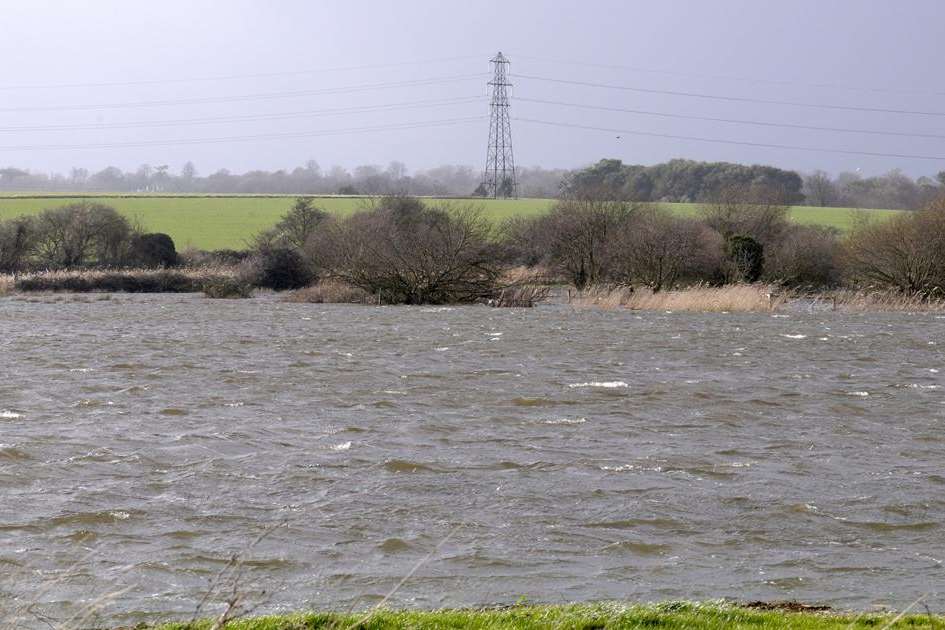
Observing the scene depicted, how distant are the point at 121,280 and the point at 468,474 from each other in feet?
150

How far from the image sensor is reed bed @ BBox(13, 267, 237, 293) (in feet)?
176

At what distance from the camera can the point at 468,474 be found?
14.0 meters

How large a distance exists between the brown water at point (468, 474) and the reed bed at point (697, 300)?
14.6m

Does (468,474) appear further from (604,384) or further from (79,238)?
(79,238)

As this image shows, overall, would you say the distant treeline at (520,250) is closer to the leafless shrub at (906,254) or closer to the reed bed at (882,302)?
the leafless shrub at (906,254)

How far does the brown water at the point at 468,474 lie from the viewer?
983 centimetres

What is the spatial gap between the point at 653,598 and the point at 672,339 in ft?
74.6

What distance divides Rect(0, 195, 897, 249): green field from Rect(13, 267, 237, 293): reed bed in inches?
478

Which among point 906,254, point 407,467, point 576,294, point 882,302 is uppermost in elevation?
point 906,254

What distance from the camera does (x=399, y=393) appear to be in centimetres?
2109

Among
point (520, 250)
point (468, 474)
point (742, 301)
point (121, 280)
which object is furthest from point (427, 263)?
point (468, 474)

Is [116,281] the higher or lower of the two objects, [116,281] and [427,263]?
the lower

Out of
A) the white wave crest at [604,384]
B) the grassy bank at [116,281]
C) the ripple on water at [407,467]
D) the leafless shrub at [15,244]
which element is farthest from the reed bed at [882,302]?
the leafless shrub at [15,244]

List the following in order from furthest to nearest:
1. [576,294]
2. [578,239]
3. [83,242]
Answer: [83,242]
[578,239]
[576,294]
